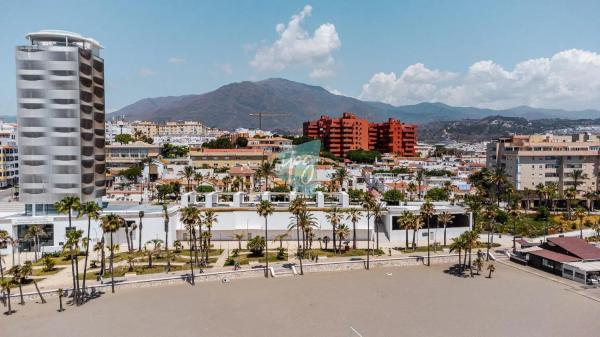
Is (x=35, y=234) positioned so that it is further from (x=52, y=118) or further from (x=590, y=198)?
(x=590, y=198)

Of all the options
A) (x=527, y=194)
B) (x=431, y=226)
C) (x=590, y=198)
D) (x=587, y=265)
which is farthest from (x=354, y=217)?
(x=590, y=198)

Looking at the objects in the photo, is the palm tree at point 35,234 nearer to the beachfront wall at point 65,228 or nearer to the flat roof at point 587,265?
the beachfront wall at point 65,228

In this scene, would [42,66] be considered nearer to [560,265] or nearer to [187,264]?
[187,264]

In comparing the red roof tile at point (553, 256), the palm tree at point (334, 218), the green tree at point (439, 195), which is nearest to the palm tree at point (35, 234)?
the palm tree at point (334, 218)

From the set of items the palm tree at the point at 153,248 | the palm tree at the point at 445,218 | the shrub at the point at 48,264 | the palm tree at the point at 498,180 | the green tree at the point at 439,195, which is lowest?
the shrub at the point at 48,264

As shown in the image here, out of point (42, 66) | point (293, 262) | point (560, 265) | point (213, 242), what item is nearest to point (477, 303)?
point (560, 265)

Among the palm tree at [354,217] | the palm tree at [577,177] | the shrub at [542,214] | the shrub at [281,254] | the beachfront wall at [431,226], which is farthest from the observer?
the palm tree at [577,177]

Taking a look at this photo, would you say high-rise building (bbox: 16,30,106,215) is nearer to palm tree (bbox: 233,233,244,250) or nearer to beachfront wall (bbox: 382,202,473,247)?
palm tree (bbox: 233,233,244,250)
